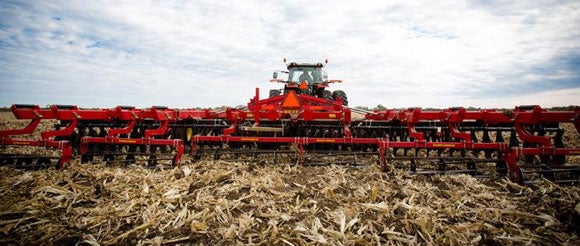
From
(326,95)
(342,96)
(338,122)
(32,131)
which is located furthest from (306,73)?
(32,131)

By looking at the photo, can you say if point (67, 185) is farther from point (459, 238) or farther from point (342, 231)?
point (459, 238)

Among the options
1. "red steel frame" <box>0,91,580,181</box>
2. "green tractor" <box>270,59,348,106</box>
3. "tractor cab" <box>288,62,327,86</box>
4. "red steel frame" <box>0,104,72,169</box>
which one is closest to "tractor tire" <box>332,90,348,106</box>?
"green tractor" <box>270,59,348,106</box>

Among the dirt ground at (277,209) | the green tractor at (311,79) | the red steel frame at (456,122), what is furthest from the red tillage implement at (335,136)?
the green tractor at (311,79)

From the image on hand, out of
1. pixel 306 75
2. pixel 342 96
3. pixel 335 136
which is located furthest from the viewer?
pixel 306 75

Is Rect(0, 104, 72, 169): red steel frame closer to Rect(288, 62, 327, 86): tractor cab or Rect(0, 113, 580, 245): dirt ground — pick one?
Rect(0, 113, 580, 245): dirt ground

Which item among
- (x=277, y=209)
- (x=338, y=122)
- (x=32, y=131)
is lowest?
(x=277, y=209)

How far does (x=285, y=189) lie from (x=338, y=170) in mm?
1223

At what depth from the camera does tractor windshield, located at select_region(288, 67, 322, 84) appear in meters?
11.2

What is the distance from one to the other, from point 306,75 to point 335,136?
6141 millimetres

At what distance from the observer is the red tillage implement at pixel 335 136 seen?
159 inches

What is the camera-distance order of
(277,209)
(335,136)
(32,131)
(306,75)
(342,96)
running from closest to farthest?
1. (277,209)
2. (32,131)
3. (335,136)
4. (342,96)
5. (306,75)

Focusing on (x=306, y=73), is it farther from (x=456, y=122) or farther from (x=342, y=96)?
(x=456, y=122)

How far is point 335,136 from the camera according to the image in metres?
5.58

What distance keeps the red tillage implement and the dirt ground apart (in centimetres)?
48
